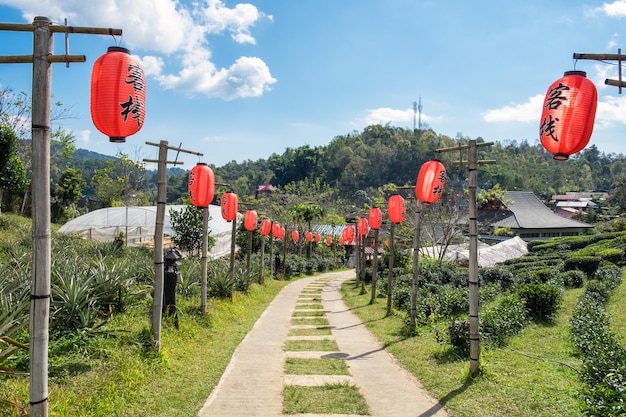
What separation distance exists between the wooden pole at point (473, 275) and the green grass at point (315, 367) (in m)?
1.89

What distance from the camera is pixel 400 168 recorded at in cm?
6612

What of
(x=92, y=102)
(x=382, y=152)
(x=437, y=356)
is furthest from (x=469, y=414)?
(x=382, y=152)

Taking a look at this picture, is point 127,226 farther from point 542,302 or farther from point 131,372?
point 542,302

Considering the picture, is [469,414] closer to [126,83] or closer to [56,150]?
[126,83]

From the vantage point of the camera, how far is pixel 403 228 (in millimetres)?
23750

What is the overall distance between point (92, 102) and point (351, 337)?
280 inches

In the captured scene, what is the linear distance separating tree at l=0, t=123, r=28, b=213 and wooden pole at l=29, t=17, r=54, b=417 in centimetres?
1787

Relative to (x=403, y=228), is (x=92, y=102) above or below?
above

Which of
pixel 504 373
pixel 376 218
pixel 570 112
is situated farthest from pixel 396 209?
pixel 570 112

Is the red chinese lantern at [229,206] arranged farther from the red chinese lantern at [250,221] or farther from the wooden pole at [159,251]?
the wooden pole at [159,251]

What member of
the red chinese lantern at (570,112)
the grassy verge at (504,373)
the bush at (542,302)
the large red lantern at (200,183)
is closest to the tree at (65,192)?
the large red lantern at (200,183)

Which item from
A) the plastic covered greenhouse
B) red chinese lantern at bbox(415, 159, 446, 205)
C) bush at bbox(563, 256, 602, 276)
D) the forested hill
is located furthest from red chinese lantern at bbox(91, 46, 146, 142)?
the forested hill

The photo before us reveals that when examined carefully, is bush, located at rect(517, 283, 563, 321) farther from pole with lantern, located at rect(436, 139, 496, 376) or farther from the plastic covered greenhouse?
the plastic covered greenhouse

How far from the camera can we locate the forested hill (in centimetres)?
6069
